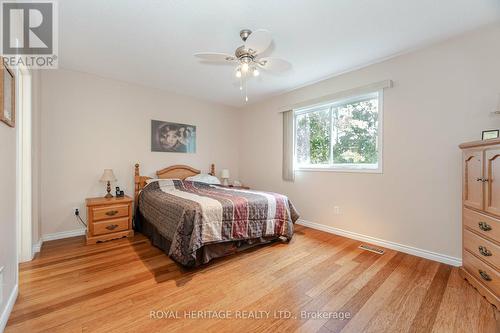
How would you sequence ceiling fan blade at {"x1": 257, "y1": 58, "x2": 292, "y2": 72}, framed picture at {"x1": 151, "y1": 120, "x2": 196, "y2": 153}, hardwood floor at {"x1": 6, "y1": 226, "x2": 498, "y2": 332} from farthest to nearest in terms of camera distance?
framed picture at {"x1": 151, "y1": 120, "x2": 196, "y2": 153}
ceiling fan blade at {"x1": 257, "y1": 58, "x2": 292, "y2": 72}
hardwood floor at {"x1": 6, "y1": 226, "x2": 498, "y2": 332}

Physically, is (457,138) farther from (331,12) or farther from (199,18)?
(199,18)

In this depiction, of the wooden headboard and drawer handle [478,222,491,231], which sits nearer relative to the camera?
drawer handle [478,222,491,231]

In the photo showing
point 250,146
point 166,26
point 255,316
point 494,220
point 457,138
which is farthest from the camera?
point 250,146

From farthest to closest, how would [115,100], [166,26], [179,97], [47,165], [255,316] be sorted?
[179,97]
[115,100]
[47,165]
[166,26]
[255,316]

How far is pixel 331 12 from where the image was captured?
1.94 meters

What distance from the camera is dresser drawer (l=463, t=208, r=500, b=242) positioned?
1671 millimetres

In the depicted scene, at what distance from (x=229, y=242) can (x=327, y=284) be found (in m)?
1.11

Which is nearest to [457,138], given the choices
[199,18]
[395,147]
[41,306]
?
[395,147]

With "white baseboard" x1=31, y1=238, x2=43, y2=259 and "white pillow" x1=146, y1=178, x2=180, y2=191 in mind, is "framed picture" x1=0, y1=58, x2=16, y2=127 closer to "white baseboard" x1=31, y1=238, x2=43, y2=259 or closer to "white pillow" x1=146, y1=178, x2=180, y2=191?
"white baseboard" x1=31, y1=238, x2=43, y2=259

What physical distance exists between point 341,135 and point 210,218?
235 cm

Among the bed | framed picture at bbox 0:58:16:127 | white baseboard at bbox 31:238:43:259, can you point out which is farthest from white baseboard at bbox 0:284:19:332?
framed picture at bbox 0:58:16:127

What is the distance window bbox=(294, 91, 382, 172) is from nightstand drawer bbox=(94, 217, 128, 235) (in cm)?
290

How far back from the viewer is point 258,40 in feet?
6.01
